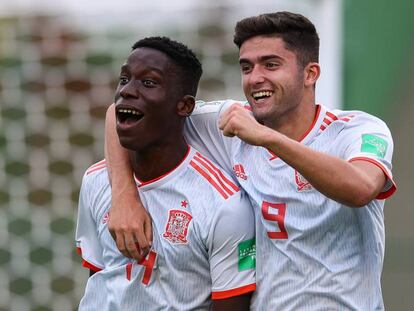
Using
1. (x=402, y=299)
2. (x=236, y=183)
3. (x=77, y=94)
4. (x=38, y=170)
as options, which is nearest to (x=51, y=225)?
(x=38, y=170)

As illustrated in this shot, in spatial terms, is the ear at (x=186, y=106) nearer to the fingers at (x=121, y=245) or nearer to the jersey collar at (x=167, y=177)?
the jersey collar at (x=167, y=177)

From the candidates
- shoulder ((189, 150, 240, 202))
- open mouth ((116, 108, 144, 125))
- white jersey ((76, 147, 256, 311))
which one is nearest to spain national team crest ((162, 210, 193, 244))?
white jersey ((76, 147, 256, 311))

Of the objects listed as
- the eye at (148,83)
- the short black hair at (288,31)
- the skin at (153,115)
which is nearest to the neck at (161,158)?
the skin at (153,115)

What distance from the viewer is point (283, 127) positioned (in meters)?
3.59

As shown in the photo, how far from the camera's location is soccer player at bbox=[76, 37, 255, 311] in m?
3.53

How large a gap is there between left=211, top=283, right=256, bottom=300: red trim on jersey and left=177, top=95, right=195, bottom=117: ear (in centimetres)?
61

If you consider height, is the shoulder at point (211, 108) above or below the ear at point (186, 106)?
below

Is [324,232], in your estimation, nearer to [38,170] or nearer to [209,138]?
[209,138]

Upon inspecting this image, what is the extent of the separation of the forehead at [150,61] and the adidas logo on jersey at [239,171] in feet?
1.28

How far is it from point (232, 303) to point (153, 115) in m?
0.66

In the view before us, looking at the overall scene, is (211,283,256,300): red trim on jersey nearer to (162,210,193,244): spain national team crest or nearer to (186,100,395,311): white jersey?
(186,100,395,311): white jersey

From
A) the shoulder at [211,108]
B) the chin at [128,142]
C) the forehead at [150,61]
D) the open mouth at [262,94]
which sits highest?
the forehead at [150,61]

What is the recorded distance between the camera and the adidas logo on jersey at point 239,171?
365cm

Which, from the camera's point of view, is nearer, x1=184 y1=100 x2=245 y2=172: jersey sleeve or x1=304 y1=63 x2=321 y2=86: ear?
x1=304 y1=63 x2=321 y2=86: ear
